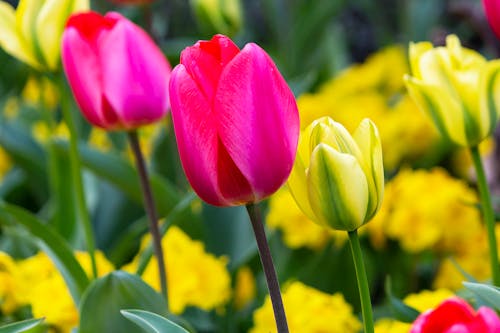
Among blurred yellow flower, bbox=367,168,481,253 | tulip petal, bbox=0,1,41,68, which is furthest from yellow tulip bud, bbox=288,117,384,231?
blurred yellow flower, bbox=367,168,481,253

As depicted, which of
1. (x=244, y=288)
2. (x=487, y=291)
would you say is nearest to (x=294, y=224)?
(x=244, y=288)

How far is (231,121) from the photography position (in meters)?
0.67

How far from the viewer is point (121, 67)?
39.5 inches

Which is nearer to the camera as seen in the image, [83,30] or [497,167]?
[83,30]

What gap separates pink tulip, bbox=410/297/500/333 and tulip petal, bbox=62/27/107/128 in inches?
20.1

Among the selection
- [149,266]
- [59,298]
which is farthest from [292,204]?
[59,298]

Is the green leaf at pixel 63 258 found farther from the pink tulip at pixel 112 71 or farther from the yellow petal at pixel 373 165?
the yellow petal at pixel 373 165

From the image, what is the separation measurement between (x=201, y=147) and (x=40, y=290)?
0.49 m

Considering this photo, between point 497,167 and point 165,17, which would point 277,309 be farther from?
point 165,17

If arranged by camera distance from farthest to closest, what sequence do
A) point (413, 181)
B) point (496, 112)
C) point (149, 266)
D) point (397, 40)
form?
point (397, 40)
point (413, 181)
point (149, 266)
point (496, 112)

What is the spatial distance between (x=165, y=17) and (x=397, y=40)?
78cm

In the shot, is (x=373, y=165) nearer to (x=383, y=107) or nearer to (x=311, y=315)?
(x=311, y=315)

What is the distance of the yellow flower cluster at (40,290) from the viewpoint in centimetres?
107

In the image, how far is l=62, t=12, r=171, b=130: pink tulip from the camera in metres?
0.98
